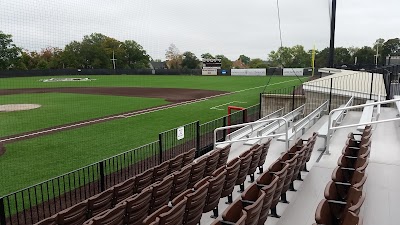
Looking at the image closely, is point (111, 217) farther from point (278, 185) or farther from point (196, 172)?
point (196, 172)

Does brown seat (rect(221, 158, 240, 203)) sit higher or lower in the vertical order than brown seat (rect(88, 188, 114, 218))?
higher

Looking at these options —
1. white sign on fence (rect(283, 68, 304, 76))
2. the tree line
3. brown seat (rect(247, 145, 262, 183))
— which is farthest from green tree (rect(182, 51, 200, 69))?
brown seat (rect(247, 145, 262, 183))

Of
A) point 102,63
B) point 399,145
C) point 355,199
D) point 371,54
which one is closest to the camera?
point 355,199

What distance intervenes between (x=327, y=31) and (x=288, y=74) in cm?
3511

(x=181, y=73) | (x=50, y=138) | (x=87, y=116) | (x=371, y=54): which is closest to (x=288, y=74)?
(x=181, y=73)

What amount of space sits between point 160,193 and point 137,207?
571 mm

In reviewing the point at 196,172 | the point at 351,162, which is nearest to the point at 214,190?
the point at 196,172

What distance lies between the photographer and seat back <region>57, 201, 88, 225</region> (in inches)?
156

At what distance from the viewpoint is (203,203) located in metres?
4.09

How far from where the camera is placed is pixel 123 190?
5.14 m

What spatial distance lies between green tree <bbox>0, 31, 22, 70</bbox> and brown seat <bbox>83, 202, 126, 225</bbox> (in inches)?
501

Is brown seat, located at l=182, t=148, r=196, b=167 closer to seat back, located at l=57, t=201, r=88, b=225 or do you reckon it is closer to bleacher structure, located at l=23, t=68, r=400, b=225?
bleacher structure, located at l=23, t=68, r=400, b=225

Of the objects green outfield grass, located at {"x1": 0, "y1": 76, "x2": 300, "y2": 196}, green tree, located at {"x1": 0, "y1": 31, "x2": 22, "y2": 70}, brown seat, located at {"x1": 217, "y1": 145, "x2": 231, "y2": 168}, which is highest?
green tree, located at {"x1": 0, "y1": 31, "x2": 22, "y2": 70}

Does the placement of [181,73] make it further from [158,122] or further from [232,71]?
[158,122]
